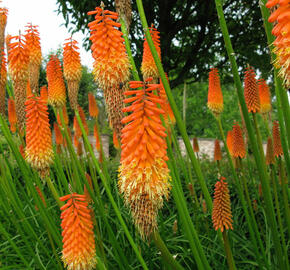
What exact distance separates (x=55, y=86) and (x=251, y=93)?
6.76 feet

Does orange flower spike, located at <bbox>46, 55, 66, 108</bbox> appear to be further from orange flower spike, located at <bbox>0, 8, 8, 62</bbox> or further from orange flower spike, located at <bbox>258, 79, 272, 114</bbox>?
orange flower spike, located at <bbox>258, 79, 272, 114</bbox>

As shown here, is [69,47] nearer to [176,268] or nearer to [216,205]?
[216,205]

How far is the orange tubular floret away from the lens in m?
1.48

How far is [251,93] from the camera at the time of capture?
3.08 metres

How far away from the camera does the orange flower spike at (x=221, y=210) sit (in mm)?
2240

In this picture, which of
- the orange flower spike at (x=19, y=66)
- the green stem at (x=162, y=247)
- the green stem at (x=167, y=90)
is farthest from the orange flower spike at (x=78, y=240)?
the orange flower spike at (x=19, y=66)

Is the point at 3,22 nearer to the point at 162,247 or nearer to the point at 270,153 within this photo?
the point at 162,247

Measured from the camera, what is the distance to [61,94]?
304cm

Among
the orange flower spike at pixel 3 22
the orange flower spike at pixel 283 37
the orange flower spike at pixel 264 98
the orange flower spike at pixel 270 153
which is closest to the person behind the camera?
the orange flower spike at pixel 283 37

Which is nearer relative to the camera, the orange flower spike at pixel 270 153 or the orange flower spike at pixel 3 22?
the orange flower spike at pixel 3 22

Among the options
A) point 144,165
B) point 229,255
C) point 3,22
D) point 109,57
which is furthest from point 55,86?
point 229,255

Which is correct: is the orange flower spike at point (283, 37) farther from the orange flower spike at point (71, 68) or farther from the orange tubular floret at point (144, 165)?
the orange flower spike at point (71, 68)

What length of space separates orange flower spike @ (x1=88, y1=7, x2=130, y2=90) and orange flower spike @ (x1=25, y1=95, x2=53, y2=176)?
0.68 metres

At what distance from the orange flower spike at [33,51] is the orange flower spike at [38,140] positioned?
1.39 feet
